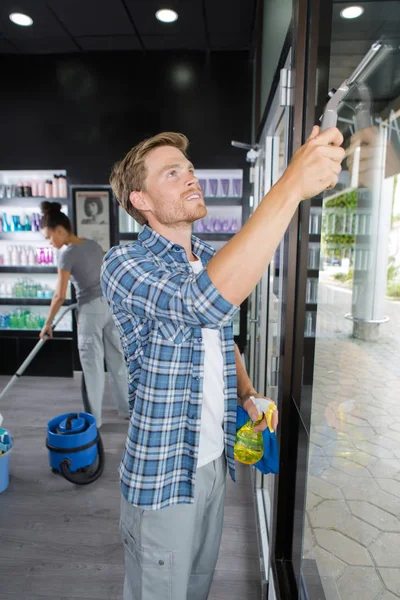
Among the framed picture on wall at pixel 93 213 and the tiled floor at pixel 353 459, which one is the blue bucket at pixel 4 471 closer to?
the tiled floor at pixel 353 459

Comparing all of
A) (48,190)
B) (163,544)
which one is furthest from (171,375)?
(48,190)

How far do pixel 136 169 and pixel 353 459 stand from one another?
3.79 ft

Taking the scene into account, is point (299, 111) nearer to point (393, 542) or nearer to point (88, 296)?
point (393, 542)

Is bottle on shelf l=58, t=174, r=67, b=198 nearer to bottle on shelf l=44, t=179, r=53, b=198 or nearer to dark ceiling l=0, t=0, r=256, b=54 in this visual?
bottle on shelf l=44, t=179, r=53, b=198

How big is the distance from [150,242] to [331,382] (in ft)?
2.34

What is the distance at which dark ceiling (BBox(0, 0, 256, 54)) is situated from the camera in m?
3.78

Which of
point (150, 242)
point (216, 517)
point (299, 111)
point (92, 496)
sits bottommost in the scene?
point (92, 496)

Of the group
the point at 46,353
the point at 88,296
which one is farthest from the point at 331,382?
the point at 46,353

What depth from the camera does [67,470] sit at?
2820mm

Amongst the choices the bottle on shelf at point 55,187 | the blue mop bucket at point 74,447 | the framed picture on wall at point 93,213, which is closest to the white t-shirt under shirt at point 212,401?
the blue mop bucket at point 74,447

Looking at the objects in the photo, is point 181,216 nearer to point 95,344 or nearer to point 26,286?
point 95,344

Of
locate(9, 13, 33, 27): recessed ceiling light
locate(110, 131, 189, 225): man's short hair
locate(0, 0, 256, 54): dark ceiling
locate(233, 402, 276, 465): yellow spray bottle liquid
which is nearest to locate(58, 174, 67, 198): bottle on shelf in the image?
locate(0, 0, 256, 54): dark ceiling

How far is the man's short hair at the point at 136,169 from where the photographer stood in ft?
4.30

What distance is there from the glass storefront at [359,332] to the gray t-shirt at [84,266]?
256cm
